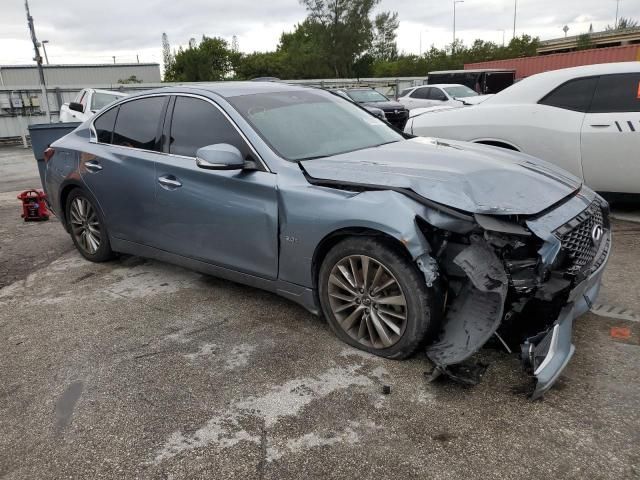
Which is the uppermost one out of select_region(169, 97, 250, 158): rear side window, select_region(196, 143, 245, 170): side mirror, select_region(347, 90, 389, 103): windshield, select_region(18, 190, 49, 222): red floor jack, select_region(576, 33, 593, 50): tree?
select_region(576, 33, 593, 50): tree

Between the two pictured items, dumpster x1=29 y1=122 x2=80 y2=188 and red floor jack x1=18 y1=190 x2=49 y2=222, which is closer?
dumpster x1=29 y1=122 x2=80 y2=188

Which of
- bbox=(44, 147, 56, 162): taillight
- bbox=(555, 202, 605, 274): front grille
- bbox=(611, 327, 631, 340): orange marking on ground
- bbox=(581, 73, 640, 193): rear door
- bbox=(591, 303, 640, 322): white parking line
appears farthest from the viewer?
bbox=(581, 73, 640, 193): rear door

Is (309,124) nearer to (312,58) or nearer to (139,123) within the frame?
(139,123)

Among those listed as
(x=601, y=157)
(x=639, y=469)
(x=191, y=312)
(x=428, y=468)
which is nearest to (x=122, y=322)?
(x=191, y=312)

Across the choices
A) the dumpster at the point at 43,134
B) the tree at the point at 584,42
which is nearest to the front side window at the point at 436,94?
the dumpster at the point at 43,134

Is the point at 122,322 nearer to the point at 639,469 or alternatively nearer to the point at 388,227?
the point at 388,227

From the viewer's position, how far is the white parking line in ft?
11.9

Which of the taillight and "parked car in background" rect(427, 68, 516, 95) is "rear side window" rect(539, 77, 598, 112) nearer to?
the taillight

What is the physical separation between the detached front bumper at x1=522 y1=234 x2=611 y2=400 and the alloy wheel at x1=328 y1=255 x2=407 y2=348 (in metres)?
0.69

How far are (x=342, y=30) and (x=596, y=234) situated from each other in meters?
60.4

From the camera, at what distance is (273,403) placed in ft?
9.27

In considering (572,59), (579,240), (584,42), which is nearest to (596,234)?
(579,240)

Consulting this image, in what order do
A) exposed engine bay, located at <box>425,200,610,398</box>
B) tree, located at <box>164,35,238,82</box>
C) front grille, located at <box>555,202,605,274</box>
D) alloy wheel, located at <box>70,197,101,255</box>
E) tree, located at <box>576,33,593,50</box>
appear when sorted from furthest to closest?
tree, located at <box>164,35,238,82</box>
tree, located at <box>576,33,593,50</box>
alloy wheel, located at <box>70,197,101,255</box>
front grille, located at <box>555,202,605,274</box>
exposed engine bay, located at <box>425,200,610,398</box>

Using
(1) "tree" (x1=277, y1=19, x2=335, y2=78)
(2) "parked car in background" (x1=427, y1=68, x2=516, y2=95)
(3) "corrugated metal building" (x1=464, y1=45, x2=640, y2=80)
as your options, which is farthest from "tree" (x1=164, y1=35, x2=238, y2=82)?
(2) "parked car in background" (x1=427, y1=68, x2=516, y2=95)
